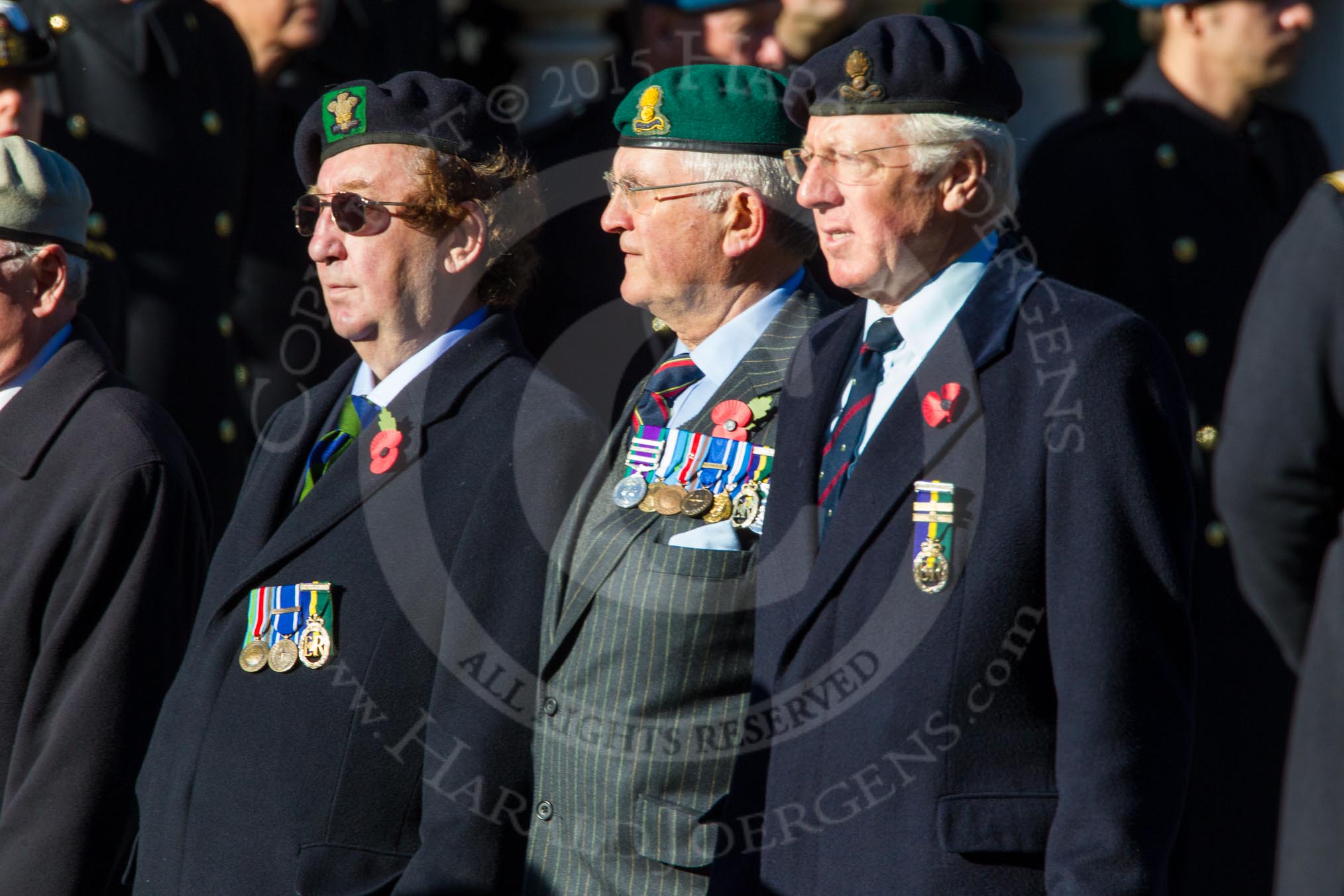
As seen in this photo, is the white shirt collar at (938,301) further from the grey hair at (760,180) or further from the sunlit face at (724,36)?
the sunlit face at (724,36)

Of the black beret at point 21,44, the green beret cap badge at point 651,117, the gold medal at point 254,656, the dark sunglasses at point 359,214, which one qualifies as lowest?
the gold medal at point 254,656

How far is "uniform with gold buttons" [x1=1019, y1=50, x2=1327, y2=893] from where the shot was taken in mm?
4836

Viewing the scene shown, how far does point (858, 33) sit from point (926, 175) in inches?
11.3

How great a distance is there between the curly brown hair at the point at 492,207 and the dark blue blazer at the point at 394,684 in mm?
229

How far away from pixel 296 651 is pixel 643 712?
0.66m

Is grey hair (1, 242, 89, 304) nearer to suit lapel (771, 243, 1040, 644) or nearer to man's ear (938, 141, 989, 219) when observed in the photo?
suit lapel (771, 243, 1040, 644)

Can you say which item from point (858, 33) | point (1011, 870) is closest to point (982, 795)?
point (1011, 870)

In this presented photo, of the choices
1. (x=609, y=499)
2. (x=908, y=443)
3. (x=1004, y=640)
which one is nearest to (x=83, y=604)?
(x=609, y=499)

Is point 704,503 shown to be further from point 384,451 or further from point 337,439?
point 337,439

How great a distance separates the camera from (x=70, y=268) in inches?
162

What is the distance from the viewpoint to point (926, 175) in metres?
3.18

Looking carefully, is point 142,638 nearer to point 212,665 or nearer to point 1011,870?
point 212,665

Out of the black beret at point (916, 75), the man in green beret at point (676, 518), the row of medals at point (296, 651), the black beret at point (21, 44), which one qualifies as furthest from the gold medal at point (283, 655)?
the black beret at point (21, 44)

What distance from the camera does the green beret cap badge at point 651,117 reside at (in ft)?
12.0
